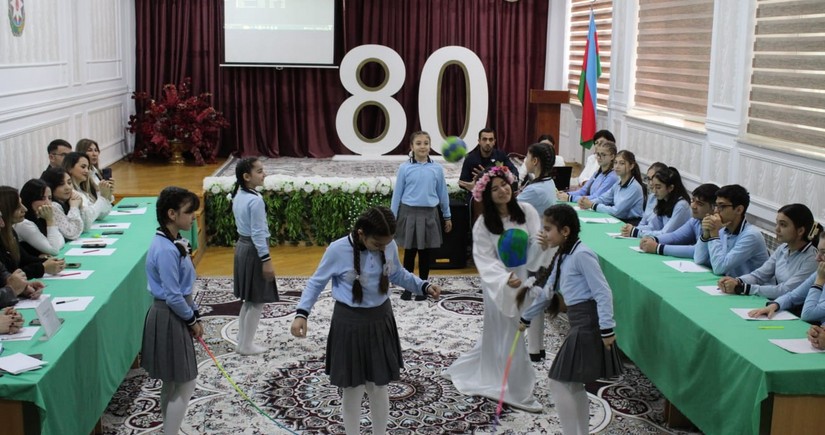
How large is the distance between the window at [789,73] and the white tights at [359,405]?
368cm

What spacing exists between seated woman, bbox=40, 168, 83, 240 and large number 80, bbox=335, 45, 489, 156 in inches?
235

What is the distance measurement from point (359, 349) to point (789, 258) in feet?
7.98

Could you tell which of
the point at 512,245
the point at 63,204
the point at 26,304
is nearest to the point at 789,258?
the point at 512,245

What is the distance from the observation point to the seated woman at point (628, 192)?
7.15 metres

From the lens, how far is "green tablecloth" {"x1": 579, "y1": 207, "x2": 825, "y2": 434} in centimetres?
→ 393

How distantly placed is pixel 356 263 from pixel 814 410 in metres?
2.18

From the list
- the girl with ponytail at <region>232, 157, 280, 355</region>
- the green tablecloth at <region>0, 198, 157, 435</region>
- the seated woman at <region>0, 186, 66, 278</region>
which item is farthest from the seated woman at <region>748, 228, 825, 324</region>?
the seated woman at <region>0, 186, 66, 278</region>

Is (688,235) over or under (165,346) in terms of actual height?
over

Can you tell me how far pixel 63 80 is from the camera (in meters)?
9.10

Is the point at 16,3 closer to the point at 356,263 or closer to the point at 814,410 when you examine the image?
the point at 356,263

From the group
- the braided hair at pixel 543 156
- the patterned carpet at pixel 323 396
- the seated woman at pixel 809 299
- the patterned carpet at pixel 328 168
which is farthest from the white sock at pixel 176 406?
the patterned carpet at pixel 328 168

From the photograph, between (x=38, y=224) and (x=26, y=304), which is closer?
(x=26, y=304)

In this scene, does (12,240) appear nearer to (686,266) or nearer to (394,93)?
(686,266)

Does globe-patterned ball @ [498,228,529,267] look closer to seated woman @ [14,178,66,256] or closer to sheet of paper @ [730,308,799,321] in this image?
sheet of paper @ [730,308,799,321]
